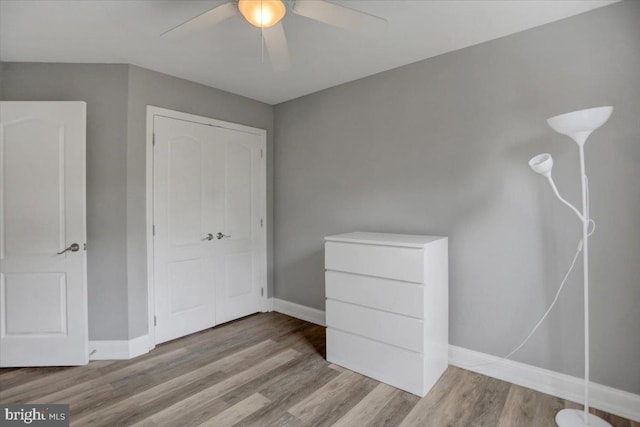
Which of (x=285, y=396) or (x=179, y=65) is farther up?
(x=179, y=65)

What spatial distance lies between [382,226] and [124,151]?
2284 mm

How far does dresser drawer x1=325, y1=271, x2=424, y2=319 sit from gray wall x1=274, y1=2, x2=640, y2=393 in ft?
1.85

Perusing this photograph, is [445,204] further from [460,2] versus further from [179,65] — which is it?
[179,65]

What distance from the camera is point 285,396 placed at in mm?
2096

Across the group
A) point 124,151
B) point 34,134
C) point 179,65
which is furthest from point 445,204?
point 34,134

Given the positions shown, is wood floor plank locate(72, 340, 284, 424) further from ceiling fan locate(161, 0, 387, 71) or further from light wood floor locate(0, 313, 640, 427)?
ceiling fan locate(161, 0, 387, 71)

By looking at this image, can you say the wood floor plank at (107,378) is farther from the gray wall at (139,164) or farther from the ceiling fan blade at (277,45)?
the ceiling fan blade at (277,45)

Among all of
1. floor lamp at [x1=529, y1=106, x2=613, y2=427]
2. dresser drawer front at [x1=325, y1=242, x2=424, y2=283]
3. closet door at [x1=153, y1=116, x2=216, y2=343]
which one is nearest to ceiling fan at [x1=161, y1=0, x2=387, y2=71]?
floor lamp at [x1=529, y1=106, x2=613, y2=427]

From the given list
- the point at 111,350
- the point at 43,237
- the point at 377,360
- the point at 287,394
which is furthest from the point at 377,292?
the point at 43,237

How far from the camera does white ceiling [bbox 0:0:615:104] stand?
189 centimetres

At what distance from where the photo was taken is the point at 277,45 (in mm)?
1671

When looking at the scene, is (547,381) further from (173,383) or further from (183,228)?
(183,228)

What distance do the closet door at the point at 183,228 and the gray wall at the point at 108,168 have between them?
186 mm

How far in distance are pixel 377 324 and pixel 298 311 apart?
1.43m
